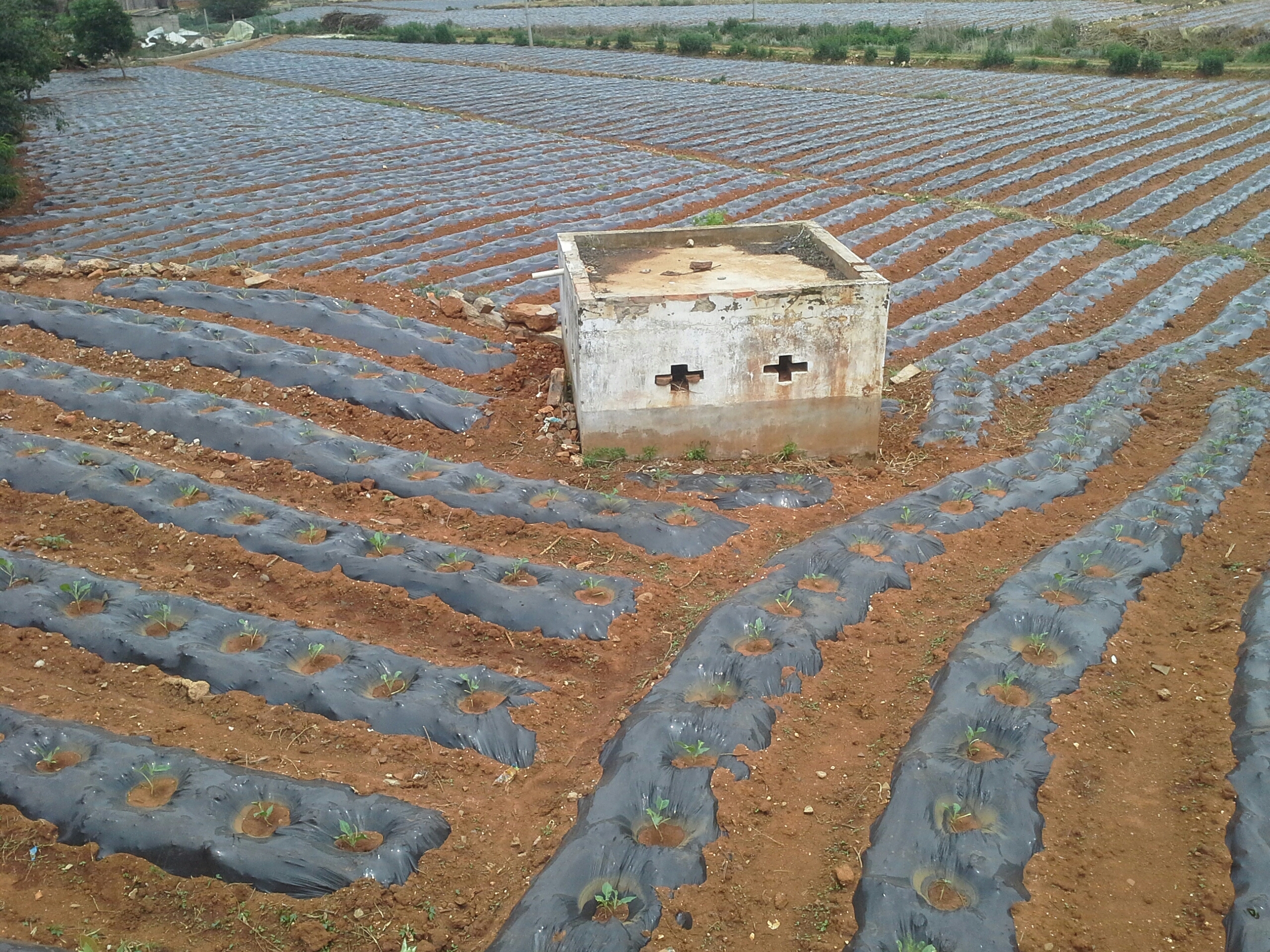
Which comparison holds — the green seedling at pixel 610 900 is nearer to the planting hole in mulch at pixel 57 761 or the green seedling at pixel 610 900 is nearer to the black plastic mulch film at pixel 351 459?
the planting hole in mulch at pixel 57 761

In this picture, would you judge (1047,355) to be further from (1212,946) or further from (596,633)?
(1212,946)

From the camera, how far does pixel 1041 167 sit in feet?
62.9

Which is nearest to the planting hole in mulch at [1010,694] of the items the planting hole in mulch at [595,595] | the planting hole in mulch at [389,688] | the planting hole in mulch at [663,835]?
the planting hole in mulch at [663,835]

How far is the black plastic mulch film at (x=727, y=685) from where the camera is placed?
407 cm

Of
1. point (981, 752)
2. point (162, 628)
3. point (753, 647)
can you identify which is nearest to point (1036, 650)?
point (981, 752)

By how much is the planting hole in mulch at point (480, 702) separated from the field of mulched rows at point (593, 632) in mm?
32

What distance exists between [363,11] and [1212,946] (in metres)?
60.9

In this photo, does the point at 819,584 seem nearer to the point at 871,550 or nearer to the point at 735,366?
the point at 871,550

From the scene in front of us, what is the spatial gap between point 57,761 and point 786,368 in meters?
5.53

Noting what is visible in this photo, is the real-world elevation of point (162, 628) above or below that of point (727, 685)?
above

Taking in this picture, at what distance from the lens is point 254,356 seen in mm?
9391

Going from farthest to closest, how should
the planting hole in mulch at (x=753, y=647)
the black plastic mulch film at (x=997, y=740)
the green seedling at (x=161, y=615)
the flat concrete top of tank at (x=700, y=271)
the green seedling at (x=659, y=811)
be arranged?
the flat concrete top of tank at (x=700, y=271), the green seedling at (x=161, y=615), the planting hole in mulch at (x=753, y=647), the green seedling at (x=659, y=811), the black plastic mulch film at (x=997, y=740)

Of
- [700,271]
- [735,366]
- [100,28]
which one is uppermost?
[100,28]

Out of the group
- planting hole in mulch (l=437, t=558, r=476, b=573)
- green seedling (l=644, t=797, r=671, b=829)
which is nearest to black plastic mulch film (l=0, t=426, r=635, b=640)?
planting hole in mulch (l=437, t=558, r=476, b=573)
